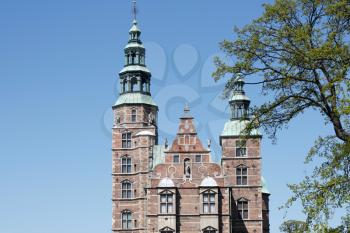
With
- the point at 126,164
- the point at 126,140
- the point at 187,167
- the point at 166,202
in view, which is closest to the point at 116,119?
the point at 126,140

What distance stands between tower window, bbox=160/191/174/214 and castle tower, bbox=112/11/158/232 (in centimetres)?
399

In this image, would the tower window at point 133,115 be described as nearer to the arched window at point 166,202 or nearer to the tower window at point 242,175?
the arched window at point 166,202

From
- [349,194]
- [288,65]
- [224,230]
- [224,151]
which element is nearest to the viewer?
[349,194]

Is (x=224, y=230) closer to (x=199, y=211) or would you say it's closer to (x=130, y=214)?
(x=199, y=211)

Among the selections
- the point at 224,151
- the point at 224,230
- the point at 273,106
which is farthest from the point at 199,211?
the point at 273,106

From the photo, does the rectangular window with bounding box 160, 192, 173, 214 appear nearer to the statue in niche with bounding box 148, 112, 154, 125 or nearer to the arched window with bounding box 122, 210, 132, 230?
the arched window with bounding box 122, 210, 132, 230

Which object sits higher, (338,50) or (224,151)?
(224,151)

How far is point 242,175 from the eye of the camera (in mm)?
64688

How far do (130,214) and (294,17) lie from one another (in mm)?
46764

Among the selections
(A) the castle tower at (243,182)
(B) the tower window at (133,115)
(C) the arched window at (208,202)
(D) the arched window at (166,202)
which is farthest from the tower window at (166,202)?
(B) the tower window at (133,115)

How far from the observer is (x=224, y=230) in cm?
6091

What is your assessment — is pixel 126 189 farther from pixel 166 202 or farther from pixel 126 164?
pixel 166 202

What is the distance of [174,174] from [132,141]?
7.11 meters

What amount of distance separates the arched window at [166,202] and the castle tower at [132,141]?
13.1ft
